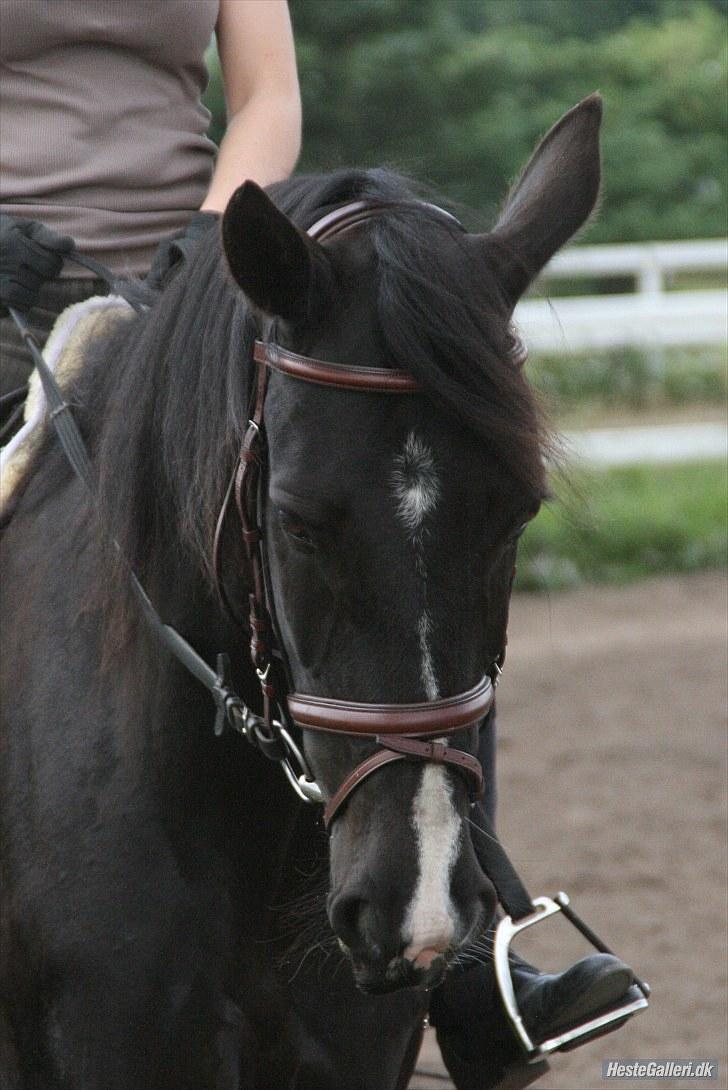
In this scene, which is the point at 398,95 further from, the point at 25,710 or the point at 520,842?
the point at 25,710

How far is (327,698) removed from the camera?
213 centimetres

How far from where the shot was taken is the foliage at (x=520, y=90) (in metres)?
12.4

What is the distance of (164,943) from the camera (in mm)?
2465

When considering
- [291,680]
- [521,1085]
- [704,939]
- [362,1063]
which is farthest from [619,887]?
[291,680]

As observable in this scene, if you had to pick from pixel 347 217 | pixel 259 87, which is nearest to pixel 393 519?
pixel 347 217

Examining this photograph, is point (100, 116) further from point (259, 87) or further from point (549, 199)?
point (549, 199)

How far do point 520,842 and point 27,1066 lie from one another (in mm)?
3399

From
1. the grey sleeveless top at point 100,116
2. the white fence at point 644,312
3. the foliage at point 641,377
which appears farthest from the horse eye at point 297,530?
the foliage at point 641,377

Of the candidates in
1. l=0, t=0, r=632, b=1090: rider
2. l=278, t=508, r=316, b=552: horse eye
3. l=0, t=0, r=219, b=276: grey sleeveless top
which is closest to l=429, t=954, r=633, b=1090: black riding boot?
l=0, t=0, r=632, b=1090: rider

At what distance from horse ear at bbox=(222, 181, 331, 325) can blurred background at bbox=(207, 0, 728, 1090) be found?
0.40 metres

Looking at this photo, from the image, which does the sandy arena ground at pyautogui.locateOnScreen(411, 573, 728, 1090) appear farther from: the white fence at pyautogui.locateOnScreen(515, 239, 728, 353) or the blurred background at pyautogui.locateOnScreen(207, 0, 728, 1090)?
the white fence at pyautogui.locateOnScreen(515, 239, 728, 353)

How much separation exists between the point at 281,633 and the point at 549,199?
2.41 feet

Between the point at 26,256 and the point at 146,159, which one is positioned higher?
the point at 146,159

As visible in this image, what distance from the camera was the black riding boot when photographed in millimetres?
2871
